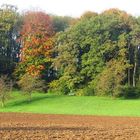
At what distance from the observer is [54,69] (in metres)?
85.0

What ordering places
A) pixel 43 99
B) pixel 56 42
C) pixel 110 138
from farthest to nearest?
pixel 56 42 < pixel 43 99 < pixel 110 138

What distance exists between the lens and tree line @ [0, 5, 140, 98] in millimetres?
78188

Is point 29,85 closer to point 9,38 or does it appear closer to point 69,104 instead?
point 69,104

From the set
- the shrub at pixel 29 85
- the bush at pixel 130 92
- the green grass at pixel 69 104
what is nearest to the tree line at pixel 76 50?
the bush at pixel 130 92

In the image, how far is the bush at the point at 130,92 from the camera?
73.5 metres

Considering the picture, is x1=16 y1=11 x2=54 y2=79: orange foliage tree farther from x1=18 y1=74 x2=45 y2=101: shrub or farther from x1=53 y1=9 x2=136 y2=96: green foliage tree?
x1=18 y1=74 x2=45 y2=101: shrub

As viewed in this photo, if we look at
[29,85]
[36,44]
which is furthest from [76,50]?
[29,85]

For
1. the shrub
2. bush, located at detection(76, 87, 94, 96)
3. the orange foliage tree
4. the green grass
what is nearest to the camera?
the green grass

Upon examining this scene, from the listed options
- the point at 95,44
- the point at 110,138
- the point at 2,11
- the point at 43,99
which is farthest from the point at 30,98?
the point at 110,138

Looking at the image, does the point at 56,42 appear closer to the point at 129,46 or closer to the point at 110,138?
the point at 129,46

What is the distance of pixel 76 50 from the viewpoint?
265 feet

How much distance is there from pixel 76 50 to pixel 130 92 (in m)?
12.5

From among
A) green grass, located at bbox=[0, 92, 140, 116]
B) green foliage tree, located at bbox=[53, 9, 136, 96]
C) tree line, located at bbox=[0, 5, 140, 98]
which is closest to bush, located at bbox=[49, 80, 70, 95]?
tree line, located at bbox=[0, 5, 140, 98]

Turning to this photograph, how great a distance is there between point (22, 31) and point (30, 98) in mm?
22566
